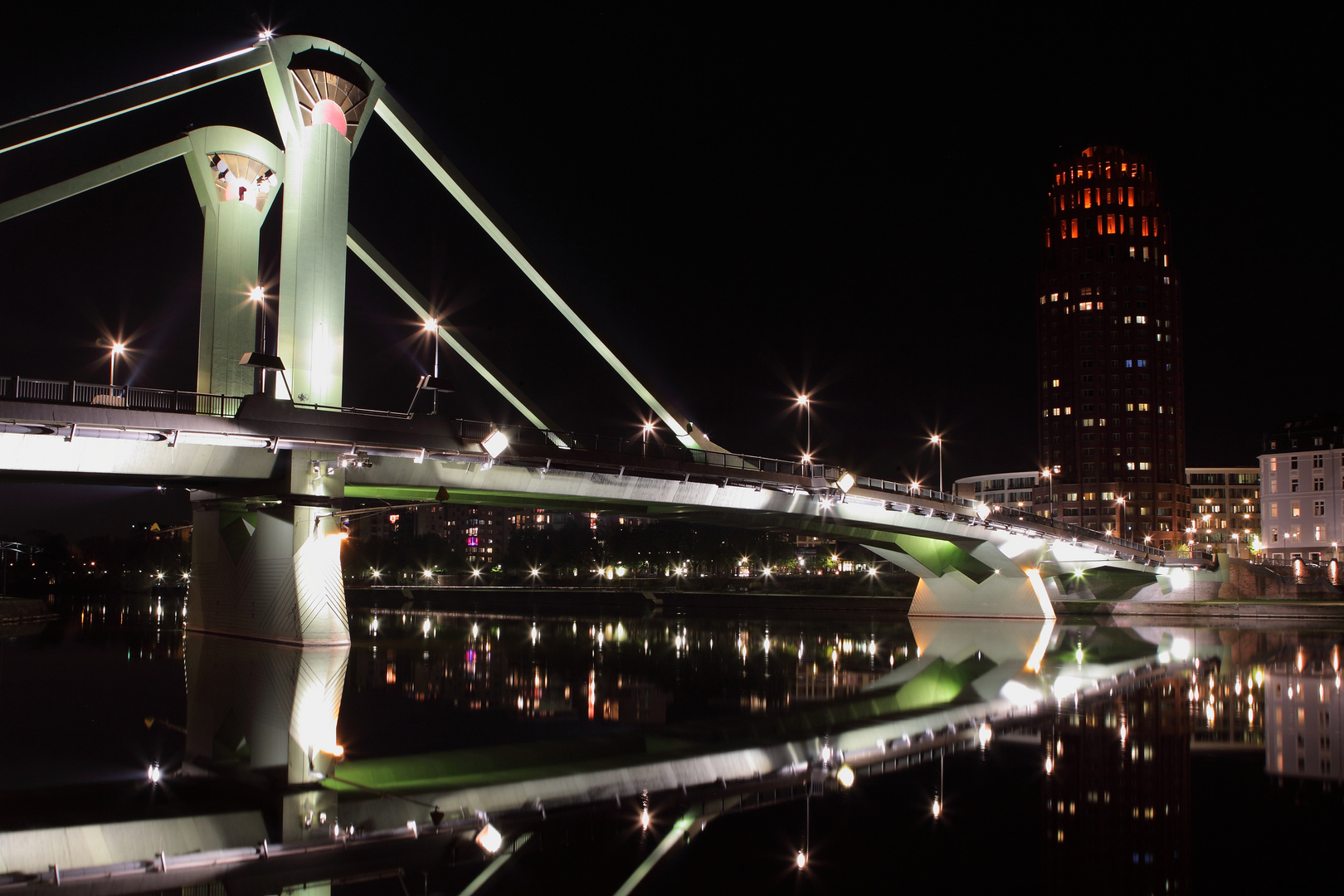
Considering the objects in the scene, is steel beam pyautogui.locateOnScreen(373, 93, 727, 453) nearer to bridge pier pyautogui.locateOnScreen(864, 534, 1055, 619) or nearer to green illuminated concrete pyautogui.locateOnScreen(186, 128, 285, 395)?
green illuminated concrete pyautogui.locateOnScreen(186, 128, 285, 395)

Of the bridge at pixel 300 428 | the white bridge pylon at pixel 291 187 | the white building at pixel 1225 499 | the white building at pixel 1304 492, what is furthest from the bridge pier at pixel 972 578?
the white building at pixel 1225 499

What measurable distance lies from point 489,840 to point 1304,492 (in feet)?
395

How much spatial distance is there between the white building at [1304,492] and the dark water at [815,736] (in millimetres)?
85858

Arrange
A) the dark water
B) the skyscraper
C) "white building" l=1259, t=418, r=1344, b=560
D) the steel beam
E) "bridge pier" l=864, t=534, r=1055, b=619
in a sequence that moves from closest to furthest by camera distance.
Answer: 1. the dark water
2. the steel beam
3. "bridge pier" l=864, t=534, r=1055, b=619
4. "white building" l=1259, t=418, r=1344, b=560
5. the skyscraper

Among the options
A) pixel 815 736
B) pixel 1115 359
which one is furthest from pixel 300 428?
pixel 1115 359

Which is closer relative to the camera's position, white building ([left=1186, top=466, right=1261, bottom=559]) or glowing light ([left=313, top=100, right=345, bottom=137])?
glowing light ([left=313, top=100, right=345, bottom=137])

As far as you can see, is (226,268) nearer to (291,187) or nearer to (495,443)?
(291,187)

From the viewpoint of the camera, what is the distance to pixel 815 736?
50.4ft

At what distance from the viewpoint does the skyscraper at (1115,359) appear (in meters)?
155

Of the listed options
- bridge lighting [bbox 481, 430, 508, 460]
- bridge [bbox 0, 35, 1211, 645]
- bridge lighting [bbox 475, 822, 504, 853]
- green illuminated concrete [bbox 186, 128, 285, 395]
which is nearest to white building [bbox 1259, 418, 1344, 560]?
bridge [bbox 0, 35, 1211, 645]

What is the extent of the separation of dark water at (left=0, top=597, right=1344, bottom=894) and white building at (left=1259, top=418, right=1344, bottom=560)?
85858mm

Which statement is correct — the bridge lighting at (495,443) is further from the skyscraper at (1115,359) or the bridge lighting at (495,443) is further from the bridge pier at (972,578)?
the skyscraper at (1115,359)

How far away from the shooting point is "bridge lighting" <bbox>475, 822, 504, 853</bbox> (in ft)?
29.0

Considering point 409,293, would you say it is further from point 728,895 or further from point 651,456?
point 728,895
